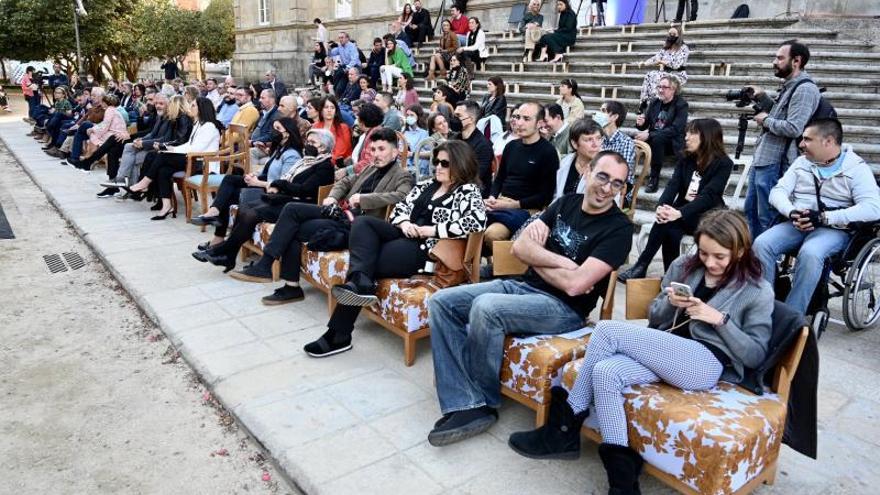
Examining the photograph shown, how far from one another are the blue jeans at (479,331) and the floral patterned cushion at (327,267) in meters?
1.22

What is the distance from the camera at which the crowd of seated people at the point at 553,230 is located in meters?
2.46

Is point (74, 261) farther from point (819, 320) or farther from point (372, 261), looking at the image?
point (819, 320)

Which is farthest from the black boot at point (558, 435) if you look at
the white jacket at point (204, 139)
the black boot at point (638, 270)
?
the white jacket at point (204, 139)

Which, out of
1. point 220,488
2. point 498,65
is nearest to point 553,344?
point 220,488

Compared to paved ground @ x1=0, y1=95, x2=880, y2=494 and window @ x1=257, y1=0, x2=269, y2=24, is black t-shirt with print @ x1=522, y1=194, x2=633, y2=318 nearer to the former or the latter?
paved ground @ x1=0, y1=95, x2=880, y2=494

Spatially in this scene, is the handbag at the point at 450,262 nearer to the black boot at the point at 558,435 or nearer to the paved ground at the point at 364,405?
the paved ground at the point at 364,405

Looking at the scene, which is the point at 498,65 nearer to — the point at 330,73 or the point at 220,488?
the point at 330,73

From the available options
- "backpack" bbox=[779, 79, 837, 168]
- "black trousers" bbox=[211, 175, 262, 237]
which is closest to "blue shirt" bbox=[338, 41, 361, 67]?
"black trousers" bbox=[211, 175, 262, 237]

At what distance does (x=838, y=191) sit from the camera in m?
3.79

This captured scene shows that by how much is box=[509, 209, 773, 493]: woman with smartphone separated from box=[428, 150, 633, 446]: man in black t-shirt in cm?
41

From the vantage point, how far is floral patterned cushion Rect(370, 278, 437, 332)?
11.5 feet

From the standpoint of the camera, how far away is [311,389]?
3307mm

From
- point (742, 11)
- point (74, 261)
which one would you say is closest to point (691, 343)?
point (74, 261)

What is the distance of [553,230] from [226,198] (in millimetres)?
3541
